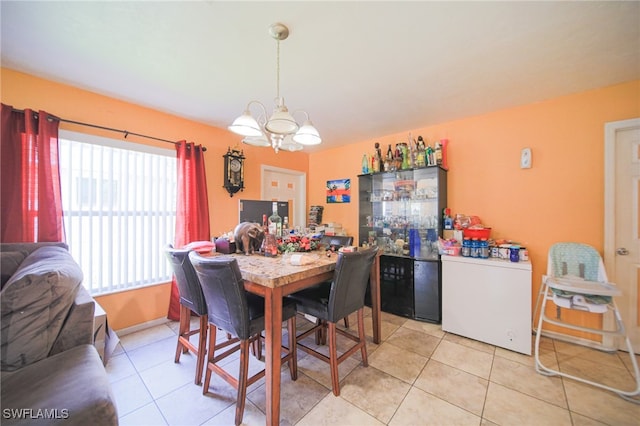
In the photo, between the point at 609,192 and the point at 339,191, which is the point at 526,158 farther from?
the point at 339,191

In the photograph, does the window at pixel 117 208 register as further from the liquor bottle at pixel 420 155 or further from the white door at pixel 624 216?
the white door at pixel 624 216

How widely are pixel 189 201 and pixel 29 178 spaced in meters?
1.22

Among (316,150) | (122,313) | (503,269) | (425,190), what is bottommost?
(122,313)

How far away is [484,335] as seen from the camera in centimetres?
228

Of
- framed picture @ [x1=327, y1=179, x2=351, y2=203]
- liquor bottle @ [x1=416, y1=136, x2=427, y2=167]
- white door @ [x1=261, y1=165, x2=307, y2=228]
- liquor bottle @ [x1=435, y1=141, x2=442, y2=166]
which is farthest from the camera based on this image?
framed picture @ [x1=327, y1=179, x2=351, y2=203]

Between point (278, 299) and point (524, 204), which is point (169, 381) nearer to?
point (278, 299)

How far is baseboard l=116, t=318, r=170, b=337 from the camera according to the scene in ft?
7.86

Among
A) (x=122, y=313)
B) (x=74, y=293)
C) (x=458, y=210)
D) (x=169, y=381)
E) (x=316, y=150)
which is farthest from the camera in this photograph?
(x=316, y=150)

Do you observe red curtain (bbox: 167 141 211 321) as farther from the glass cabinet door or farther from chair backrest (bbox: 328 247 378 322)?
the glass cabinet door

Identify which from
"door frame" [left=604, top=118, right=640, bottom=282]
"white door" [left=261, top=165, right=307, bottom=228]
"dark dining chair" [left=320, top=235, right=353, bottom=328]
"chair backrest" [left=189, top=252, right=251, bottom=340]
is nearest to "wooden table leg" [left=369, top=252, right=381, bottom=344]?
"dark dining chair" [left=320, top=235, right=353, bottom=328]

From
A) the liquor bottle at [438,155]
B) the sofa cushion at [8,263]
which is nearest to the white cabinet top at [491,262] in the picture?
the liquor bottle at [438,155]

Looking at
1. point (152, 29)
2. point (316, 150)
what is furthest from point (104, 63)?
point (316, 150)

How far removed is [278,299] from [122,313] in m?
A: 2.23

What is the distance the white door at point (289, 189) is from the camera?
12.6ft
